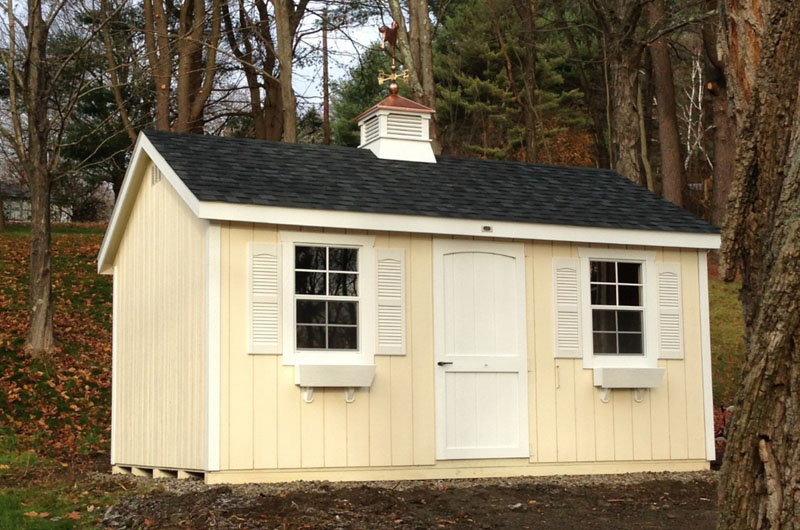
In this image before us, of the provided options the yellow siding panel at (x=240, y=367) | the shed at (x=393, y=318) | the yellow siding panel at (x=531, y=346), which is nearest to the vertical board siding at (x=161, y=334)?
the shed at (x=393, y=318)

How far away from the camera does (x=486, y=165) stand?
13383 millimetres

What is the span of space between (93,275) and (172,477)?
36.9 ft

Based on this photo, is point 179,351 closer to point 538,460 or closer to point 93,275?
point 538,460

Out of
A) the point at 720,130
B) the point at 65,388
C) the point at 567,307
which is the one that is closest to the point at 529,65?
the point at 720,130

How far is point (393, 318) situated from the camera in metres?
10.8

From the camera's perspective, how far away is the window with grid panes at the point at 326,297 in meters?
10.4

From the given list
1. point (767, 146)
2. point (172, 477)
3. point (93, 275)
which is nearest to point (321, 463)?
point (172, 477)

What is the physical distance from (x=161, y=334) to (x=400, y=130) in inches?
150

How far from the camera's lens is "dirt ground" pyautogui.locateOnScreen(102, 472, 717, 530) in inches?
316

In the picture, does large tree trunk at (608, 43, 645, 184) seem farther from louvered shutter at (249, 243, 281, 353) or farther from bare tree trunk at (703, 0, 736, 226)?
louvered shutter at (249, 243, 281, 353)

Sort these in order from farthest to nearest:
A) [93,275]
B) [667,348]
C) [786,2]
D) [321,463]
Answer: [93,275], [667,348], [321,463], [786,2]

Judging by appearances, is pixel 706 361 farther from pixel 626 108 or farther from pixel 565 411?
pixel 626 108

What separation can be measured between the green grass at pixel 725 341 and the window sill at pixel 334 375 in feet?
30.0

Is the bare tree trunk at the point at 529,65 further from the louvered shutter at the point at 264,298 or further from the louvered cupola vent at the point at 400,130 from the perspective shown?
the louvered shutter at the point at 264,298
